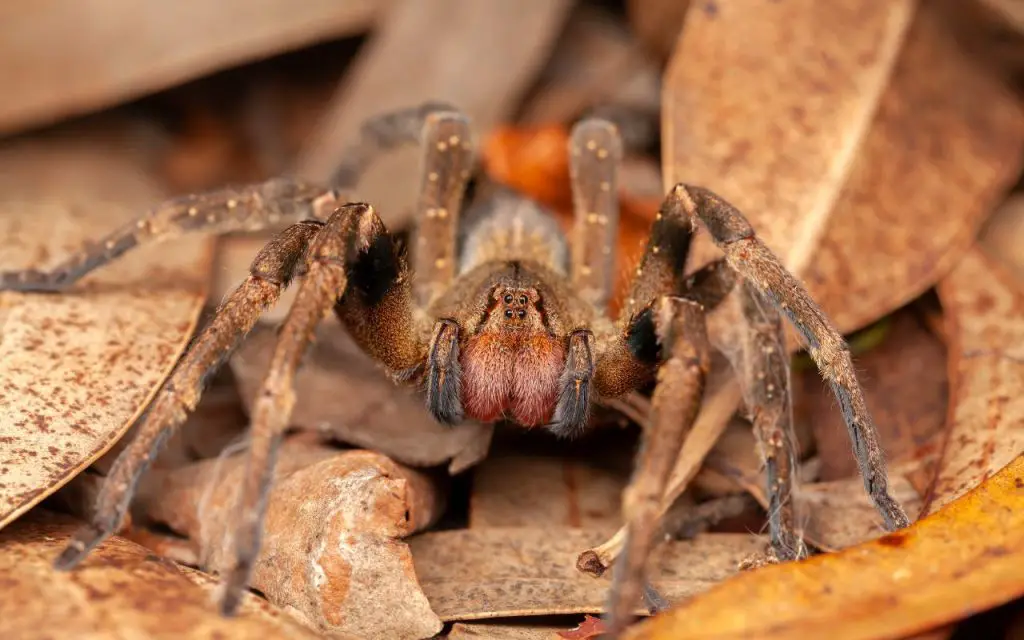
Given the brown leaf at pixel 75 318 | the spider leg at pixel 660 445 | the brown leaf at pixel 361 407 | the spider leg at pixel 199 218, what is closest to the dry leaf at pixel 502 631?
the spider leg at pixel 660 445

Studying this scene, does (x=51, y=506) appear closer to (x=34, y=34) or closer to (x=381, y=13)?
(x=34, y=34)

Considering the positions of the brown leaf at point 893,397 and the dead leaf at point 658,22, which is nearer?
the brown leaf at point 893,397

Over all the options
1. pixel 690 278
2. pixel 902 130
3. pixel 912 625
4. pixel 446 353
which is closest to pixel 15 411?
pixel 446 353

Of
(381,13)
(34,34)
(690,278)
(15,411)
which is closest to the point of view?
(15,411)

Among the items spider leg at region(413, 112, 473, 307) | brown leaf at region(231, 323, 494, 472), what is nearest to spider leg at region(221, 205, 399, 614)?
brown leaf at region(231, 323, 494, 472)

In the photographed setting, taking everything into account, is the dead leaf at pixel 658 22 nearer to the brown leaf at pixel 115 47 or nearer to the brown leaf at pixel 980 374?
the brown leaf at pixel 115 47

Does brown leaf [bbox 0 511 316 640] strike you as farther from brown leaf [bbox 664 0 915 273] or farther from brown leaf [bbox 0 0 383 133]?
brown leaf [bbox 0 0 383 133]

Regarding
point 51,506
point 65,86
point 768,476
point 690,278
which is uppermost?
point 690,278
